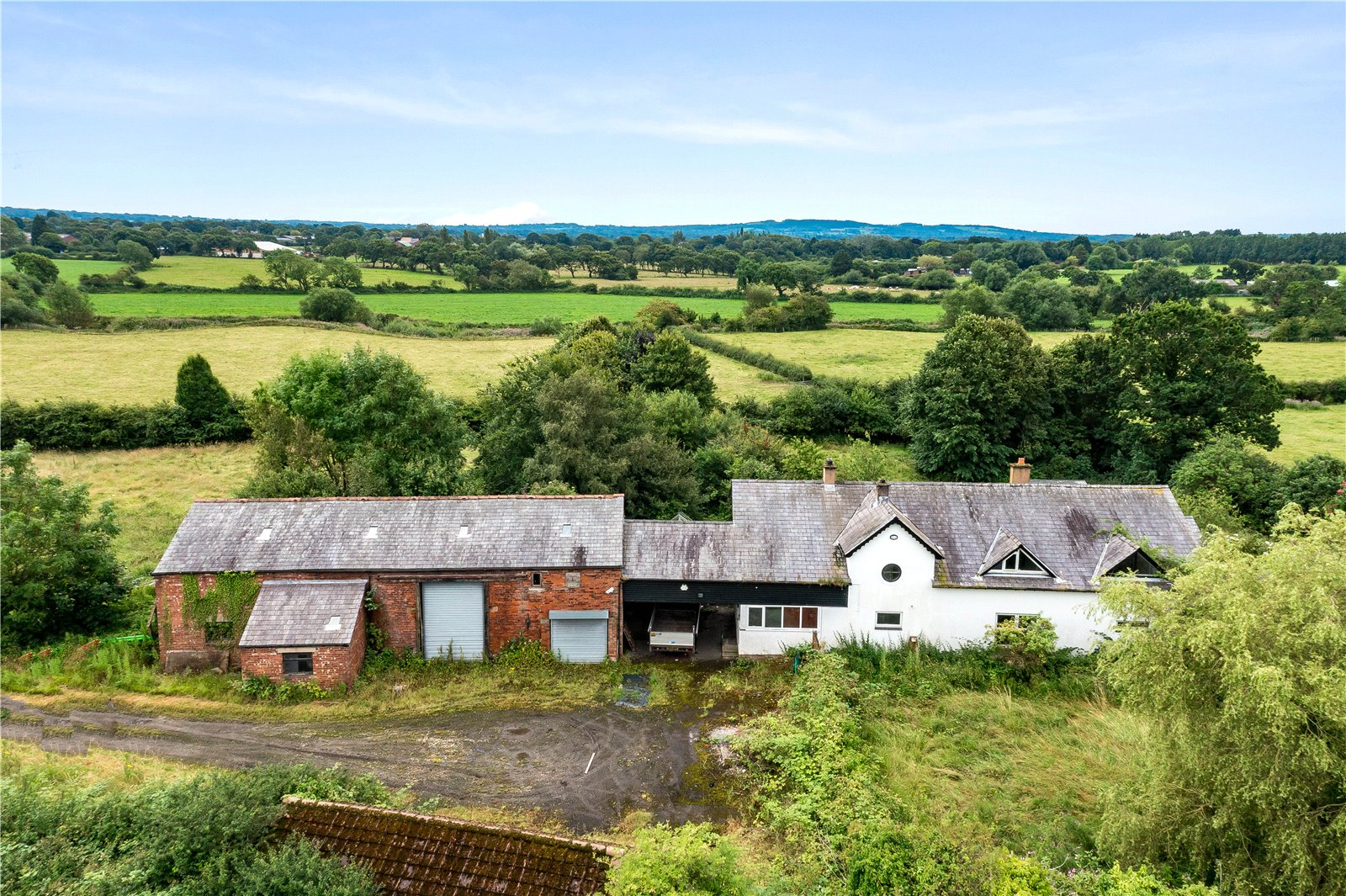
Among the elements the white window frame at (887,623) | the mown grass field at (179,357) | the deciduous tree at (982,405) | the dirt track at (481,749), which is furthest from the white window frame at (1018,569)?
the mown grass field at (179,357)

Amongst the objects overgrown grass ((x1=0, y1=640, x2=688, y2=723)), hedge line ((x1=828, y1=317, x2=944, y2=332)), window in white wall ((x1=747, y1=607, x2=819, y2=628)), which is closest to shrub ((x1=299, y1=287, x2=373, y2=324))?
hedge line ((x1=828, y1=317, x2=944, y2=332))

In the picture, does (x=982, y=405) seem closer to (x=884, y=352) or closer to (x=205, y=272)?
(x=884, y=352)

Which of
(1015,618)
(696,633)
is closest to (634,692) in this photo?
(696,633)

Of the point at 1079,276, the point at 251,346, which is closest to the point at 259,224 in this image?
the point at 251,346

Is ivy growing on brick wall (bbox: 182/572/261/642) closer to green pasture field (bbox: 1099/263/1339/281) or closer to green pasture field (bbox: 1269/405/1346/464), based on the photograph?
green pasture field (bbox: 1269/405/1346/464)

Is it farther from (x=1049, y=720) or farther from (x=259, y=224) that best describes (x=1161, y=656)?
(x=259, y=224)

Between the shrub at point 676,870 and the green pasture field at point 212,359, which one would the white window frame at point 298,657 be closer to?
the shrub at point 676,870
